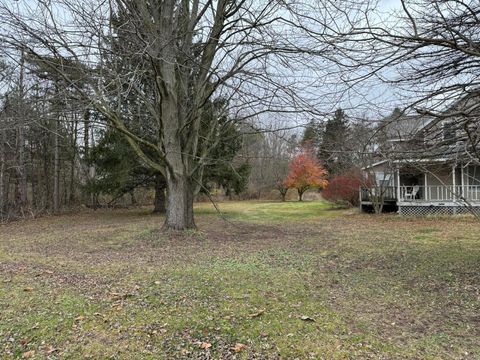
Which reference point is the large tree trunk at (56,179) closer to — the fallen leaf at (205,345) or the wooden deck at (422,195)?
the wooden deck at (422,195)

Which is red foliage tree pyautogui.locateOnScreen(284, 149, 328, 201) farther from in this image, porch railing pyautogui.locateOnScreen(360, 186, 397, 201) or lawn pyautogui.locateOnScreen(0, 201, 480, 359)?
lawn pyautogui.locateOnScreen(0, 201, 480, 359)

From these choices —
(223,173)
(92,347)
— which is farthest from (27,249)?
(223,173)

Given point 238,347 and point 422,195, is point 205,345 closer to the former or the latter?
point 238,347

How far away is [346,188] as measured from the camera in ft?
71.5

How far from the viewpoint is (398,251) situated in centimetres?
780

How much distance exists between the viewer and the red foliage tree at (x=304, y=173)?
1307 inches

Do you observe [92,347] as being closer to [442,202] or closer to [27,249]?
[27,249]

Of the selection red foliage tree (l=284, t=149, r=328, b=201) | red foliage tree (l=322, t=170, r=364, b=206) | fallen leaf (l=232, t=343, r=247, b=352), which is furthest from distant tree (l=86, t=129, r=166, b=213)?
red foliage tree (l=284, t=149, r=328, b=201)

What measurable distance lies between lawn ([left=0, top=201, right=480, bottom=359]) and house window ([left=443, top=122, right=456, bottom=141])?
204 cm

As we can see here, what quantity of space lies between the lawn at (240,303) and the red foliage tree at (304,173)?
25.4 meters

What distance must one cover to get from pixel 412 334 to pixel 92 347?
9.62ft

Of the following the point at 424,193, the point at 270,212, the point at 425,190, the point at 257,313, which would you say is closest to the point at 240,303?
the point at 257,313

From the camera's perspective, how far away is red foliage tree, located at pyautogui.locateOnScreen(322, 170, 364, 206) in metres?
21.0

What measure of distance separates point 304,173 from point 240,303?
3031 cm
